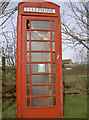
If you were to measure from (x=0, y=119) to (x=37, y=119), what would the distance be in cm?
95

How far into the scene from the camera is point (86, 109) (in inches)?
124

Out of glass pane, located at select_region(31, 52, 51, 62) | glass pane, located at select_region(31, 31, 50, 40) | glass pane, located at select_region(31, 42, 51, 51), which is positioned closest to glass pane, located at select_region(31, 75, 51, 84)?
glass pane, located at select_region(31, 52, 51, 62)

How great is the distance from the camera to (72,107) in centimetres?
331

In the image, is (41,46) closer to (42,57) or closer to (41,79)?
(42,57)

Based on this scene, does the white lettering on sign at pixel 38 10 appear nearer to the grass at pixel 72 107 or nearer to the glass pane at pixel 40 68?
the glass pane at pixel 40 68

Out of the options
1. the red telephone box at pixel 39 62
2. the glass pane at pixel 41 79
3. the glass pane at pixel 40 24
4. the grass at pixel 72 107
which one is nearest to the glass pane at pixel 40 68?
the red telephone box at pixel 39 62

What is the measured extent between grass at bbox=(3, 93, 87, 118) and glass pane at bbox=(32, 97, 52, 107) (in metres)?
0.59

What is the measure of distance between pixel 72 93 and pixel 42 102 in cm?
209

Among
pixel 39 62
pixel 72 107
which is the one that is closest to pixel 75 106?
pixel 72 107

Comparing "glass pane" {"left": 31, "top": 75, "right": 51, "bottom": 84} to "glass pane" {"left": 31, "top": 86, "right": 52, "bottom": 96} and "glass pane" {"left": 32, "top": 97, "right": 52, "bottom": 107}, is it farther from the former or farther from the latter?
"glass pane" {"left": 32, "top": 97, "right": 52, "bottom": 107}

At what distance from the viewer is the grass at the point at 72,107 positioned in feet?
9.24

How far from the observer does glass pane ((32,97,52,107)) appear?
2.49 metres

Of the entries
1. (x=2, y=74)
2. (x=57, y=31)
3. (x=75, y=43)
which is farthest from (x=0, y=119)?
(x=75, y=43)

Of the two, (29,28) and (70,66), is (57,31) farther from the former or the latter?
(70,66)
